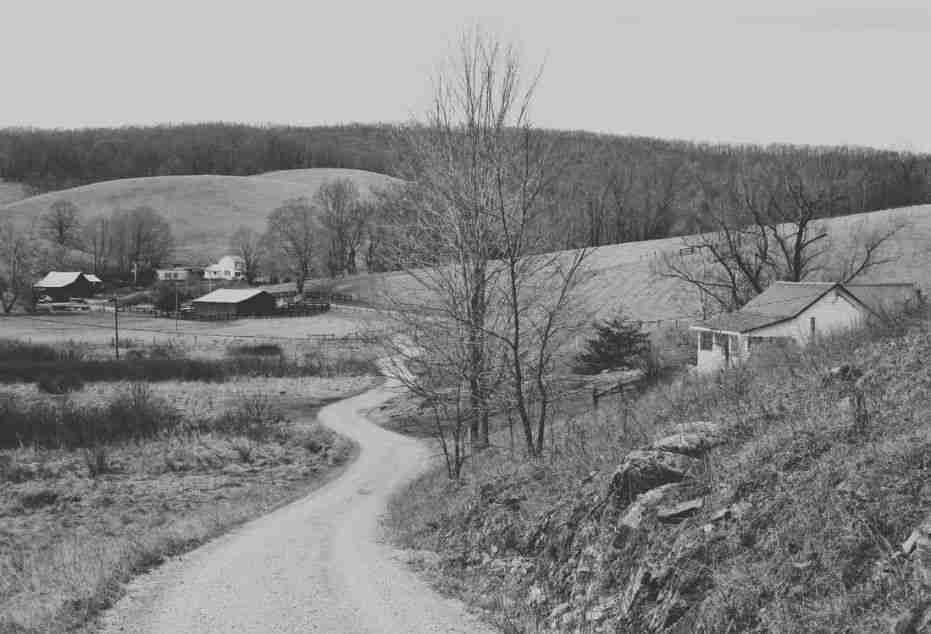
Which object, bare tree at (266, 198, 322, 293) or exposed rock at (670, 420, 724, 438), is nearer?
exposed rock at (670, 420, 724, 438)

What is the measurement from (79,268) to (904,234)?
345 feet

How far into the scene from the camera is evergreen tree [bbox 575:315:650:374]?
3806 centimetres

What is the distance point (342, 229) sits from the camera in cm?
10900

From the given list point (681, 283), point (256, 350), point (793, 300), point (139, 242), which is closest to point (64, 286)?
point (139, 242)

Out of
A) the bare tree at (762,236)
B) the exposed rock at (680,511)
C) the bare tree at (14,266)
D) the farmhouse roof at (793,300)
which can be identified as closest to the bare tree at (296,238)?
the bare tree at (14,266)

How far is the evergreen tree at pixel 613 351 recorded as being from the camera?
38062 millimetres

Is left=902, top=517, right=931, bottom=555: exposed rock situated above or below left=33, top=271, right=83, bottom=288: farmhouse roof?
below

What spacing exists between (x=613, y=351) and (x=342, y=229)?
75.6 meters

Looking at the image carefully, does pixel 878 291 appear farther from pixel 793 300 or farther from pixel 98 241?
pixel 98 241

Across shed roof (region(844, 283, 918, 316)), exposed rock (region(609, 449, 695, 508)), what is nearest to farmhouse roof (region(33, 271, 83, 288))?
shed roof (region(844, 283, 918, 316))

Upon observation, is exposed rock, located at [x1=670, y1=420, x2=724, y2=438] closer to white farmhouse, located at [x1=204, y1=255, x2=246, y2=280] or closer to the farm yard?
the farm yard

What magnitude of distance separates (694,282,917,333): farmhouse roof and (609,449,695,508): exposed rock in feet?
77.0

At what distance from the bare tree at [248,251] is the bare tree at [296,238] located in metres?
4.34

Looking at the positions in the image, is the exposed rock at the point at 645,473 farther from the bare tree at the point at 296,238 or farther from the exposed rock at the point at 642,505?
the bare tree at the point at 296,238
